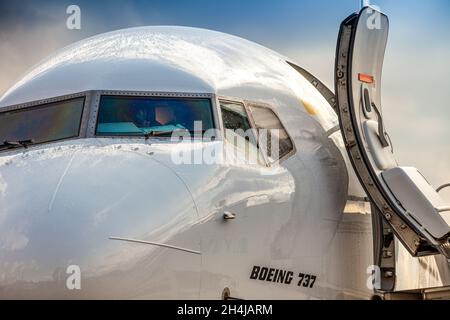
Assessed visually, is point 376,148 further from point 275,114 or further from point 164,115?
point 164,115

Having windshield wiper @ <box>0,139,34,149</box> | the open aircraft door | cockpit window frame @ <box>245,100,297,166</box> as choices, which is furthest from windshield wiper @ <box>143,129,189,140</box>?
the open aircraft door

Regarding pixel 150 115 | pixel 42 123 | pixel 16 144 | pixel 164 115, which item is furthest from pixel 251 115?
pixel 16 144

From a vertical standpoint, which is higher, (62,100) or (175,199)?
(62,100)

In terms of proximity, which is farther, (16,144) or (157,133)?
(16,144)

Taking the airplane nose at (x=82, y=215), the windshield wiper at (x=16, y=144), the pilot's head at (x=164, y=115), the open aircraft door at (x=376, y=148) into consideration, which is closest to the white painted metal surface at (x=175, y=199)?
the airplane nose at (x=82, y=215)

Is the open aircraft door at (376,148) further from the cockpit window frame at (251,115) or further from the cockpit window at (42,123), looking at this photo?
the cockpit window at (42,123)

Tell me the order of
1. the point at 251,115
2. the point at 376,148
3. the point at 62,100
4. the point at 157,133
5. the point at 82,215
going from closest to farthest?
the point at 82,215 < the point at 157,133 < the point at 62,100 < the point at 251,115 < the point at 376,148

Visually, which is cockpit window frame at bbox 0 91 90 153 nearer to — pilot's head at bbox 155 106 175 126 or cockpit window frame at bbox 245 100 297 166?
pilot's head at bbox 155 106 175 126

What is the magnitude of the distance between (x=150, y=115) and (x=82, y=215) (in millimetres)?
1983

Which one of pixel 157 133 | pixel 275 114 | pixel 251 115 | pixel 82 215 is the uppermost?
pixel 275 114

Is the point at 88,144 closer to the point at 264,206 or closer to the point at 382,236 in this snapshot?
the point at 264,206

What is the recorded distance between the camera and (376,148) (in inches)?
371

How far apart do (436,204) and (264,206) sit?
2106 millimetres

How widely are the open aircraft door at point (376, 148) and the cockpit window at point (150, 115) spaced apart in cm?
188
